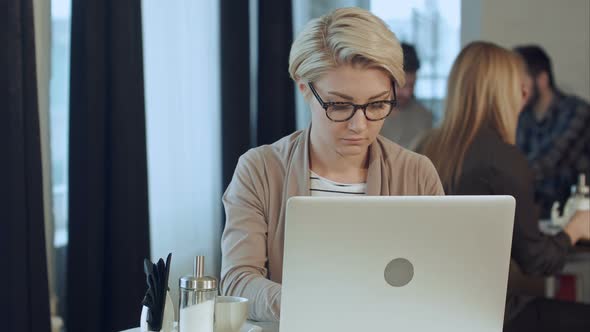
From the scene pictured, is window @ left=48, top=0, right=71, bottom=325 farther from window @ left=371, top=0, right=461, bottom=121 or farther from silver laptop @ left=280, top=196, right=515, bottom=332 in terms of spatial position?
window @ left=371, top=0, right=461, bottom=121

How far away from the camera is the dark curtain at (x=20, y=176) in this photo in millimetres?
2320

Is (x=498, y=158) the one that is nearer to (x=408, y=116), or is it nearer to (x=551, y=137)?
(x=551, y=137)

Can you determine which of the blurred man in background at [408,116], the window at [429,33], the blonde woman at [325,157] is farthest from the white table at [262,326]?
the window at [429,33]

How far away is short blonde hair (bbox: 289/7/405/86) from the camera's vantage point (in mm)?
1715

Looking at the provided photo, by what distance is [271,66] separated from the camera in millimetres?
3953

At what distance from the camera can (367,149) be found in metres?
1.92

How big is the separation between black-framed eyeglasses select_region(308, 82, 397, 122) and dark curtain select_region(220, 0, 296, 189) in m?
2.00

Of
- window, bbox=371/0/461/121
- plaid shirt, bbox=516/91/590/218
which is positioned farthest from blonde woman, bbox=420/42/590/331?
window, bbox=371/0/461/121

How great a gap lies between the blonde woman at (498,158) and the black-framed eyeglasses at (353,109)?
920 millimetres

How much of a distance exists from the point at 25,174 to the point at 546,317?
1.68m

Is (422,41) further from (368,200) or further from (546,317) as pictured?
(368,200)

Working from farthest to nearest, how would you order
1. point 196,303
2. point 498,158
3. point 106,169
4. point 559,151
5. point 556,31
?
1. point 556,31
2. point 559,151
3. point 106,169
4. point 498,158
5. point 196,303

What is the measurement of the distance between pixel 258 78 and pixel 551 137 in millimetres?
1677

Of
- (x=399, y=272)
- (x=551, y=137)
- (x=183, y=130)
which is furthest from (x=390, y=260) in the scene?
(x=551, y=137)
